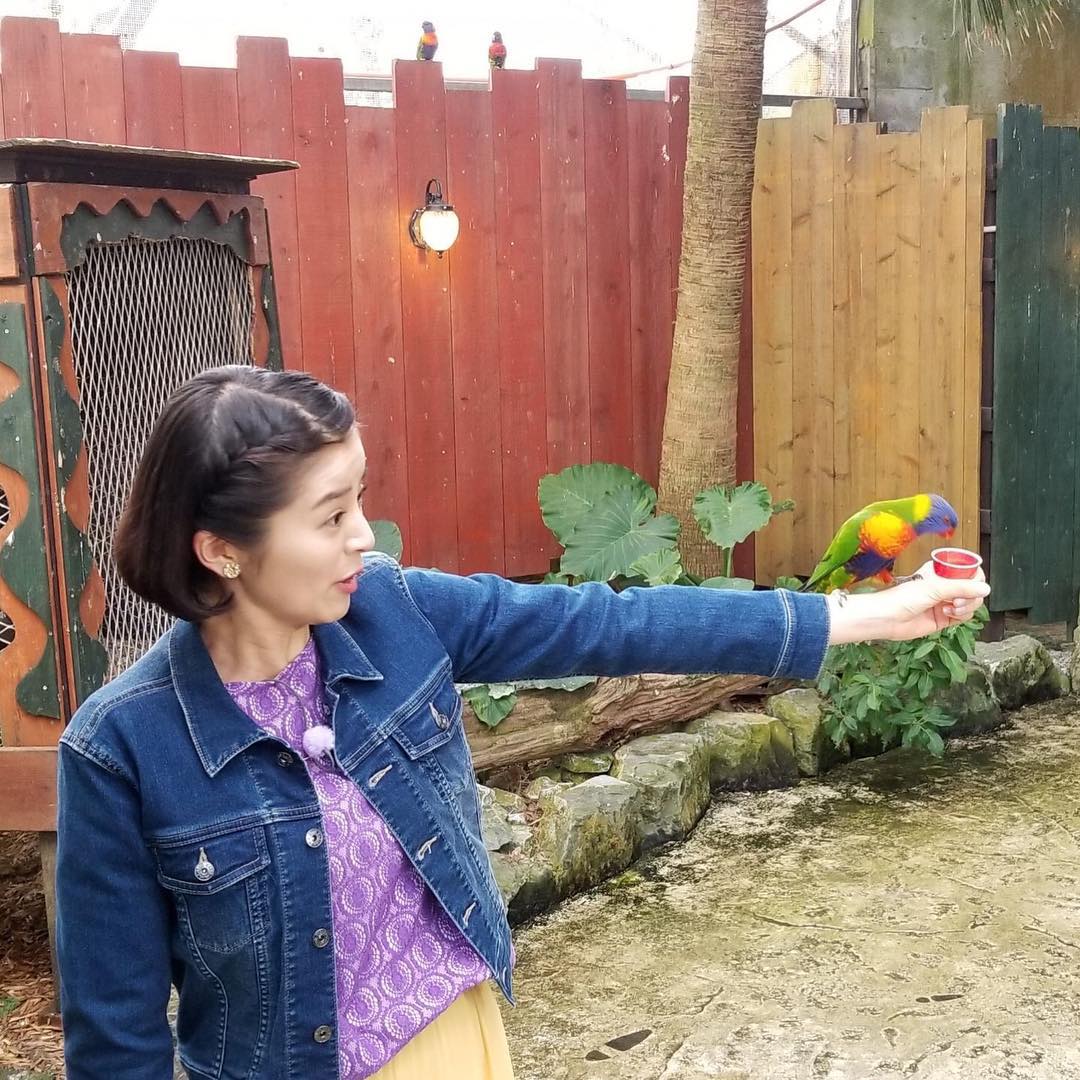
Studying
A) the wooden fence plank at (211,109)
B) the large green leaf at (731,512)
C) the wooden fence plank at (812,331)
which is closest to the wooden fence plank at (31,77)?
the wooden fence plank at (211,109)

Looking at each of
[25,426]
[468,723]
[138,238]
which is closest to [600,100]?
[468,723]

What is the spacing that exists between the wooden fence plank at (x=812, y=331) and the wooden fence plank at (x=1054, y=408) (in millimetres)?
879

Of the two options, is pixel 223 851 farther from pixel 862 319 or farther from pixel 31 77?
pixel 862 319

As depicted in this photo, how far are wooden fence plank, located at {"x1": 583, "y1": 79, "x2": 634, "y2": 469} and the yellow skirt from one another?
469 cm

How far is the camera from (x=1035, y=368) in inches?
227

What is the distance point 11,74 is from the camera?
4.67 metres

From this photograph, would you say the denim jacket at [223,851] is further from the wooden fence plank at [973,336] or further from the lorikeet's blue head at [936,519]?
the wooden fence plank at [973,336]

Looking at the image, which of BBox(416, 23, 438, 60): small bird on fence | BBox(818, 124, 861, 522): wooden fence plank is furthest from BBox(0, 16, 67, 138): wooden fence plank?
BBox(818, 124, 861, 522): wooden fence plank

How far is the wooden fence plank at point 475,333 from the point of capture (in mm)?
5562

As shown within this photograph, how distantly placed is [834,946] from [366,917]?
241 centimetres

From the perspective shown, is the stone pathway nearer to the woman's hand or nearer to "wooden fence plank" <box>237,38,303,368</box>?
the woman's hand

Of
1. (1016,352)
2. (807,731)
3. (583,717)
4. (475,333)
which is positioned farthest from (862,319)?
(583,717)

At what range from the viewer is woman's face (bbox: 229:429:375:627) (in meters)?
1.32

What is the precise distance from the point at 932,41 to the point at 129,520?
6.60 meters
